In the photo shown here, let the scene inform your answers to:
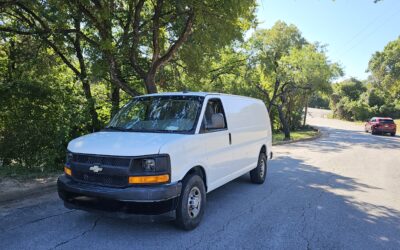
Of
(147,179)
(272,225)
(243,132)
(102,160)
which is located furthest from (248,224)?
(102,160)

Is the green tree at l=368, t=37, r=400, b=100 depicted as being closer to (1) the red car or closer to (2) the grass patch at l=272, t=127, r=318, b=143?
(1) the red car

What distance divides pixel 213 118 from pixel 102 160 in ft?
6.47

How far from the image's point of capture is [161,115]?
574cm

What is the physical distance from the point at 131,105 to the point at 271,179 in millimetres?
4671

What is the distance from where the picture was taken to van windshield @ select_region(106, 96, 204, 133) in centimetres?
543

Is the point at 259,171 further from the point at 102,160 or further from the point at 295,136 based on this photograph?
the point at 295,136

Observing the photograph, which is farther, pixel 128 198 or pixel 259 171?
pixel 259 171

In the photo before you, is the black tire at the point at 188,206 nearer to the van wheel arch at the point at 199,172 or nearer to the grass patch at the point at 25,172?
the van wheel arch at the point at 199,172

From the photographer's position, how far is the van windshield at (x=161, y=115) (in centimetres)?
543

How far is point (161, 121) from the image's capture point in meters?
5.59

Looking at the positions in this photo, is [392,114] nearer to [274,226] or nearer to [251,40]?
[251,40]

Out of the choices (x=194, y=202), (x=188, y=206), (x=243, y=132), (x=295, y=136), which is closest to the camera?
(x=188, y=206)

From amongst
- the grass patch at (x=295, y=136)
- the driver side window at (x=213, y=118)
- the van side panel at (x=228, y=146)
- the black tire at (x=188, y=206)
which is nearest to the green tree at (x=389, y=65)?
the grass patch at (x=295, y=136)

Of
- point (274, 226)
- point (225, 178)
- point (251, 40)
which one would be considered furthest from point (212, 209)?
point (251, 40)
